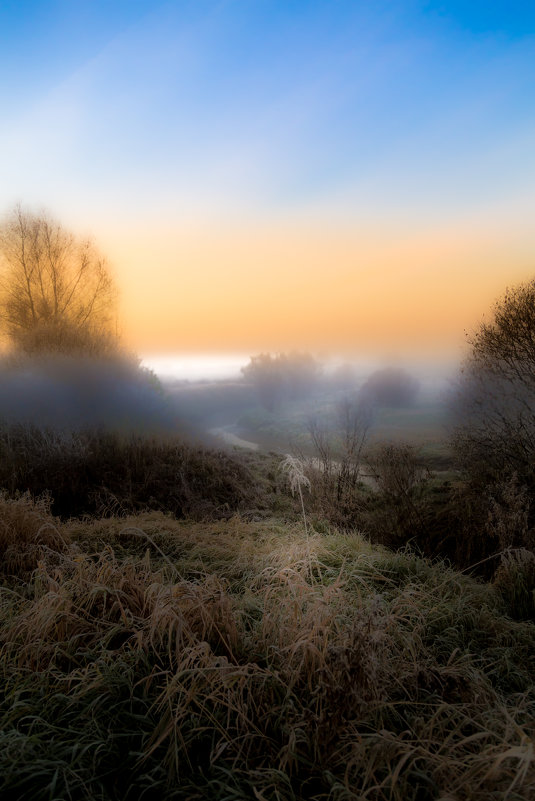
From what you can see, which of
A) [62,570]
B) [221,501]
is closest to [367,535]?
[221,501]

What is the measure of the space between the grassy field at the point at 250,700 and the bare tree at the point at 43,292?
521 inches

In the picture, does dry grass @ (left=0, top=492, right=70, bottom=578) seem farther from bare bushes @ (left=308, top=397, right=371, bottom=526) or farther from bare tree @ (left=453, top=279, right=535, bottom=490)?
bare tree @ (left=453, top=279, right=535, bottom=490)

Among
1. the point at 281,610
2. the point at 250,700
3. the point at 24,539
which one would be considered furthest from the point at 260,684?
the point at 24,539

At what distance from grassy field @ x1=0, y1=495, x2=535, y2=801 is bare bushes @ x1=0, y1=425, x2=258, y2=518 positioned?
5276mm

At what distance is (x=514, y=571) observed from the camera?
4492 mm

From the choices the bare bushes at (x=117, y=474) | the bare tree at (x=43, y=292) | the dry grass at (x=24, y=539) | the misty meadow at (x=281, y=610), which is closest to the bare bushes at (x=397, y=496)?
the misty meadow at (x=281, y=610)

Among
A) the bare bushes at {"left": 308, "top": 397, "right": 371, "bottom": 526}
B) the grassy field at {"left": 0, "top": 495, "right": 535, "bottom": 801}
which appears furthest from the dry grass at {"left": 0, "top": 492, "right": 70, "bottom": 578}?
the bare bushes at {"left": 308, "top": 397, "right": 371, "bottom": 526}

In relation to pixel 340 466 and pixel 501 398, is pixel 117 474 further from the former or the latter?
pixel 501 398

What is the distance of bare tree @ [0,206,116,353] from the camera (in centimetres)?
1541

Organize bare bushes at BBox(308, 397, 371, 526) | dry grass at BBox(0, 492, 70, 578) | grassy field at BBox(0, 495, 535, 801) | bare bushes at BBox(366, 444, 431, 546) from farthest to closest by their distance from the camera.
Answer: bare bushes at BBox(308, 397, 371, 526), bare bushes at BBox(366, 444, 431, 546), dry grass at BBox(0, 492, 70, 578), grassy field at BBox(0, 495, 535, 801)

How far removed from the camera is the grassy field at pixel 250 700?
72.1 inches

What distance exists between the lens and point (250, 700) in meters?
2.21

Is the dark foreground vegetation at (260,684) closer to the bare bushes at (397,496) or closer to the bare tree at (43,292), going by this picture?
the bare bushes at (397,496)

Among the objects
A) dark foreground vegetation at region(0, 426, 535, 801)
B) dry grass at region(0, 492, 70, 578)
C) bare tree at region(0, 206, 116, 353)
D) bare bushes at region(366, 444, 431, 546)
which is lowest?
bare bushes at region(366, 444, 431, 546)
